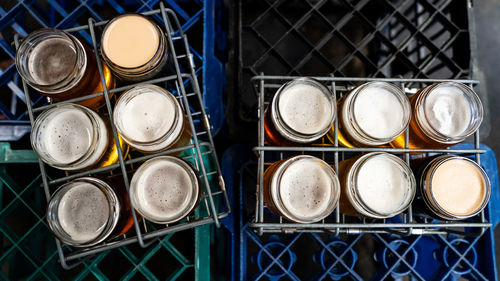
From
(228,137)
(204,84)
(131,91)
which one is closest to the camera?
(131,91)

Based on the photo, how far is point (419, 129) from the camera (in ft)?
1.70

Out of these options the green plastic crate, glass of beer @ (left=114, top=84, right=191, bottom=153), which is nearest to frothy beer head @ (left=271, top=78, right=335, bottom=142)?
glass of beer @ (left=114, top=84, right=191, bottom=153)

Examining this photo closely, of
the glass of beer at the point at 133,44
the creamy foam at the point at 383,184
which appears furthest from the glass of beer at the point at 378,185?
the glass of beer at the point at 133,44

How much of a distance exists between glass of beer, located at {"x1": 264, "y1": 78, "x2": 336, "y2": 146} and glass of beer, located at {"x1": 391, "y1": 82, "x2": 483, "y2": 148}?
168 millimetres

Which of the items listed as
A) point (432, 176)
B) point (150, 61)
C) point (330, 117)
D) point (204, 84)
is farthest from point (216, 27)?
point (432, 176)

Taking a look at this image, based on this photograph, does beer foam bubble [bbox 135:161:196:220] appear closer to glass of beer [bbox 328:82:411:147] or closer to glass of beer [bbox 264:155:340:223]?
glass of beer [bbox 264:155:340:223]

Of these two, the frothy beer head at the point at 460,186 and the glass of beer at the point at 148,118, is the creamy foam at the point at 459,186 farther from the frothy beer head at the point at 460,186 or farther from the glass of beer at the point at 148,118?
the glass of beer at the point at 148,118

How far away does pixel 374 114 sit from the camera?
0.50m

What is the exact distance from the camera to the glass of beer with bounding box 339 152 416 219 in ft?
1.53

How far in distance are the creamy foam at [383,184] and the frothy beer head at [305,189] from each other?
0.17ft

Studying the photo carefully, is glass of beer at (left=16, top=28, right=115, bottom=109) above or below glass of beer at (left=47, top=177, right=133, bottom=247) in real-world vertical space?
above

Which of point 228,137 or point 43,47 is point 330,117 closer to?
point 228,137

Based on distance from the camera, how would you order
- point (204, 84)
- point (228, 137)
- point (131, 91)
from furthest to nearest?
point (228, 137) → point (204, 84) → point (131, 91)

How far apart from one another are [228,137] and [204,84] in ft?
0.62
